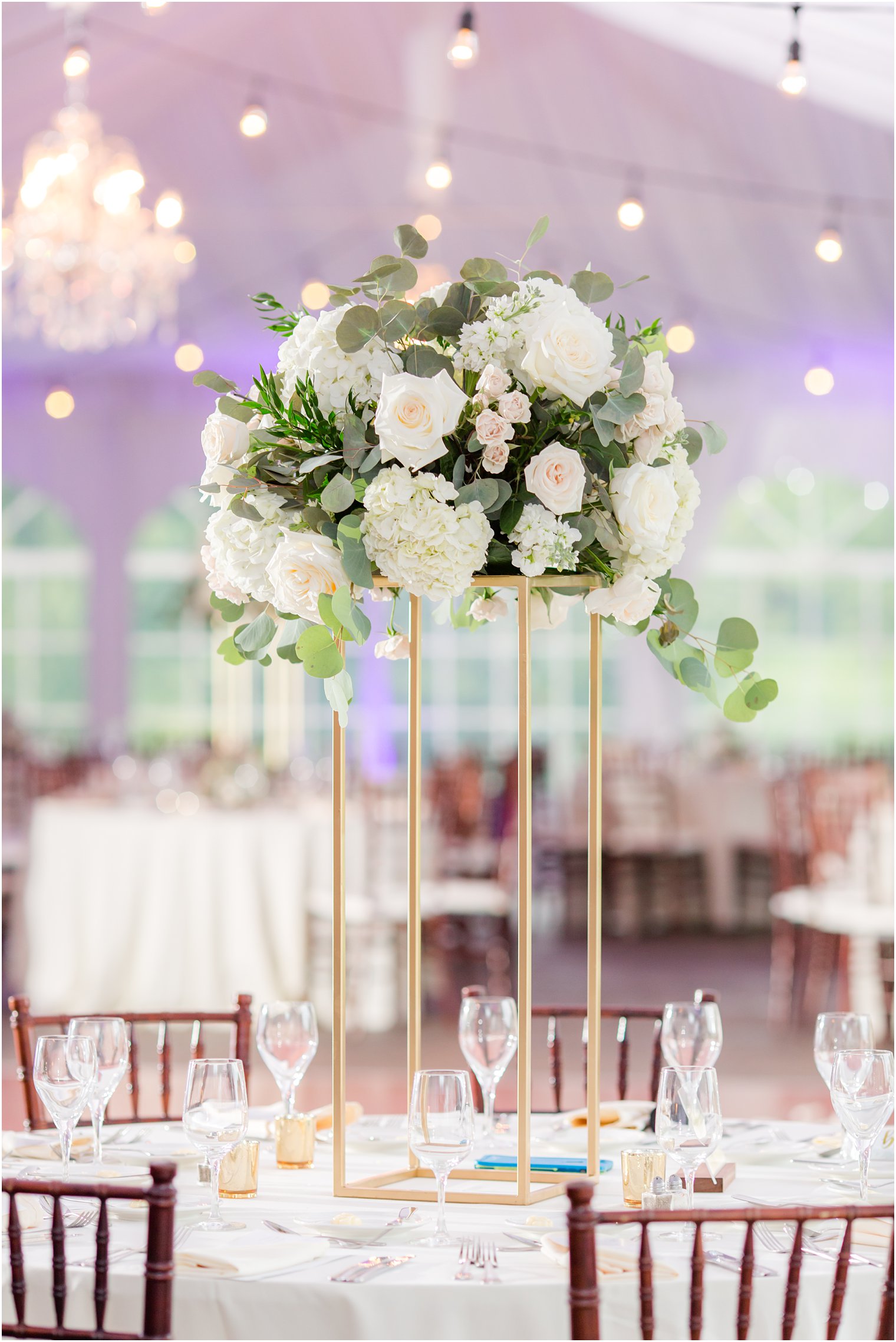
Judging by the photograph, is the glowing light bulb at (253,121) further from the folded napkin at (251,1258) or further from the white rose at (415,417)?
the folded napkin at (251,1258)

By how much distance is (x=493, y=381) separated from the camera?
1.70 meters

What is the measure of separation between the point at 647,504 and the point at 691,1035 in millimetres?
865

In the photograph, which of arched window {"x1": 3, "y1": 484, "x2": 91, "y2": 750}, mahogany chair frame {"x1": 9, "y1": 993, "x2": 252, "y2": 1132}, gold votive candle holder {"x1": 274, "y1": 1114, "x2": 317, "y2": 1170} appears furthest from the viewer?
arched window {"x1": 3, "y1": 484, "x2": 91, "y2": 750}

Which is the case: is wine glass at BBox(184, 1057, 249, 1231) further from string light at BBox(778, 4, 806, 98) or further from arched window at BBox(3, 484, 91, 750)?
arched window at BBox(3, 484, 91, 750)

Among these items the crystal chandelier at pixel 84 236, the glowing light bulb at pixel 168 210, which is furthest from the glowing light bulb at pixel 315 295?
the glowing light bulb at pixel 168 210

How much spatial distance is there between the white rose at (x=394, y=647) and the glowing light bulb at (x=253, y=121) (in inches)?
107

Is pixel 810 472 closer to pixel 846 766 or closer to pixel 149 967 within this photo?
pixel 846 766

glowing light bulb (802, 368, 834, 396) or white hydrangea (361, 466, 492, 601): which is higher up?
glowing light bulb (802, 368, 834, 396)

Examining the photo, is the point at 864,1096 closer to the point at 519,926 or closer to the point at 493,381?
the point at 519,926

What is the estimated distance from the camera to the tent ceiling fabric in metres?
→ 6.94

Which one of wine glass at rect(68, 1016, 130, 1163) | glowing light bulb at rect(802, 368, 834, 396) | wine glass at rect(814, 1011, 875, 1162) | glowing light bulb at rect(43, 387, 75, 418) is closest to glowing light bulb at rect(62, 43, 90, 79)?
wine glass at rect(68, 1016, 130, 1163)

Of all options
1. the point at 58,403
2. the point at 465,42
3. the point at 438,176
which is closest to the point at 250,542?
the point at 465,42

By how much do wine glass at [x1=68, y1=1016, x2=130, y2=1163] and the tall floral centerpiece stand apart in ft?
1.81

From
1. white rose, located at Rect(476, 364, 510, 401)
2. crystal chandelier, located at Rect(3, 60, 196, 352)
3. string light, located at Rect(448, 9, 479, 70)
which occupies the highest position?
crystal chandelier, located at Rect(3, 60, 196, 352)
